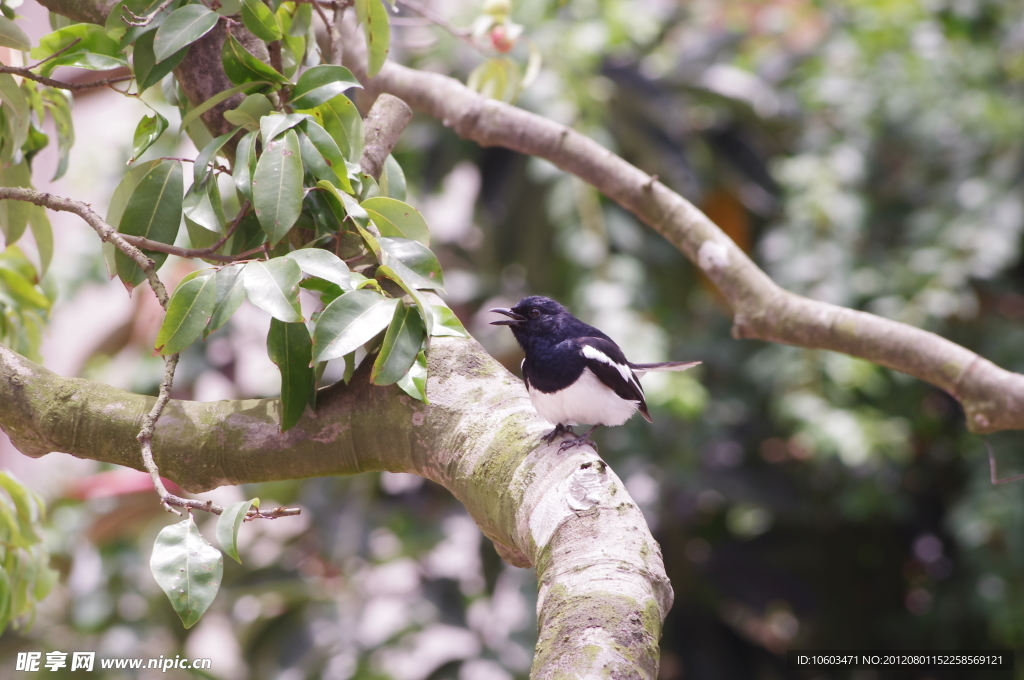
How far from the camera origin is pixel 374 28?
150 cm

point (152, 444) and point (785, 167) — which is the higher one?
point (152, 444)

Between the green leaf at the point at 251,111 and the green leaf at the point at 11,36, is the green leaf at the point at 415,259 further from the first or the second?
the green leaf at the point at 11,36

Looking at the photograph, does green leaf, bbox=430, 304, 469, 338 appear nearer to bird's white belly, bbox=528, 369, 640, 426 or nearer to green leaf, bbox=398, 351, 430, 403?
green leaf, bbox=398, 351, 430, 403

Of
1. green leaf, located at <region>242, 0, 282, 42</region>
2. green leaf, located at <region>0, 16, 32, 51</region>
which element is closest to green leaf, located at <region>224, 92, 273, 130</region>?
green leaf, located at <region>242, 0, 282, 42</region>

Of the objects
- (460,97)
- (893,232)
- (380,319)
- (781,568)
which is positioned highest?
(380,319)

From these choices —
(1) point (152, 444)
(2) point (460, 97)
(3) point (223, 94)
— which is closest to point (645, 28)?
(2) point (460, 97)

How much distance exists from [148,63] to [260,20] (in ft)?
0.62

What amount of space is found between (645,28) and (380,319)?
3.51 meters

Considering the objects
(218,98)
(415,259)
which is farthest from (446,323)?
(218,98)

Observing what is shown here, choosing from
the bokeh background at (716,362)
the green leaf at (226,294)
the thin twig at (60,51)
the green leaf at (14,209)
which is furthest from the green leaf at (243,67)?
the bokeh background at (716,362)

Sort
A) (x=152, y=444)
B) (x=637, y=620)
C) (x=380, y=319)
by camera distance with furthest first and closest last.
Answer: (x=152, y=444)
(x=380, y=319)
(x=637, y=620)

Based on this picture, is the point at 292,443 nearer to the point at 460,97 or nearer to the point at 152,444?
the point at 152,444

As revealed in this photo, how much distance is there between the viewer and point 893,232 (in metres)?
4.20

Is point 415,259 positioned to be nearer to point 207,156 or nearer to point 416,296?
point 416,296
